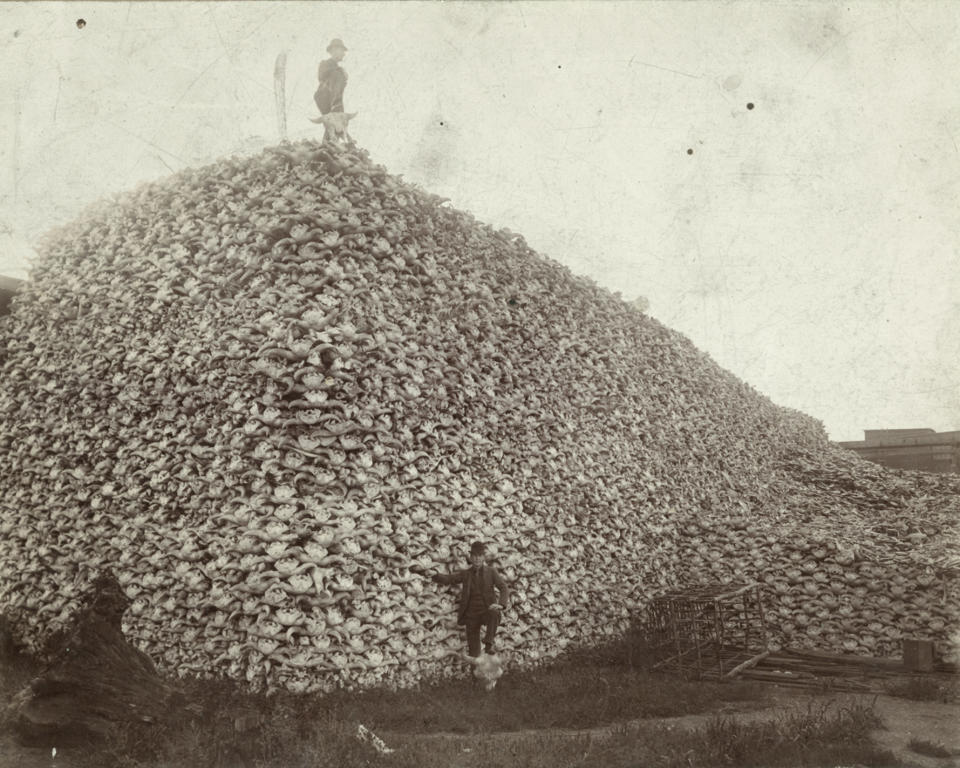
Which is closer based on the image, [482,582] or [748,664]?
[482,582]

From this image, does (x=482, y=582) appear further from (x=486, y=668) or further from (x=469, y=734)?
(x=469, y=734)

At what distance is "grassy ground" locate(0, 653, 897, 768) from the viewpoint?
5578 mm

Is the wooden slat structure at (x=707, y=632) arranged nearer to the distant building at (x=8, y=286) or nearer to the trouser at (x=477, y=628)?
the trouser at (x=477, y=628)

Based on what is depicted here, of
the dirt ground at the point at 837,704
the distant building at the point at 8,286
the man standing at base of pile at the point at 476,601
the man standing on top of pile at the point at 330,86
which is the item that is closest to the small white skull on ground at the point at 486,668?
the man standing at base of pile at the point at 476,601

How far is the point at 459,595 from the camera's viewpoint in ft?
28.1

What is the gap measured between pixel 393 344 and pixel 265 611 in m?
3.19

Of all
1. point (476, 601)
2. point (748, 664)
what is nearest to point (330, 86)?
point (476, 601)

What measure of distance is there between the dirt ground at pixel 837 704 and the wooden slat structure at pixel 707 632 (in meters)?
0.87

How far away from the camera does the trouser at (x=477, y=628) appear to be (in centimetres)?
835

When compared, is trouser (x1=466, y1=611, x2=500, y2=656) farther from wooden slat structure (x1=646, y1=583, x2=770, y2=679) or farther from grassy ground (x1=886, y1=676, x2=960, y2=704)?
grassy ground (x1=886, y1=676, x2=960, y2=704)

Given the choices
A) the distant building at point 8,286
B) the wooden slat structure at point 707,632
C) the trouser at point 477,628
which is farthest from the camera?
the distant building at point 8,286

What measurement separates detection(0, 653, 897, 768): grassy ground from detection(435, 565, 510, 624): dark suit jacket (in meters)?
0.82

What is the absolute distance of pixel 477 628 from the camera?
8.39 m

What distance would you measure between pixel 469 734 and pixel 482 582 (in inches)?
77.1
